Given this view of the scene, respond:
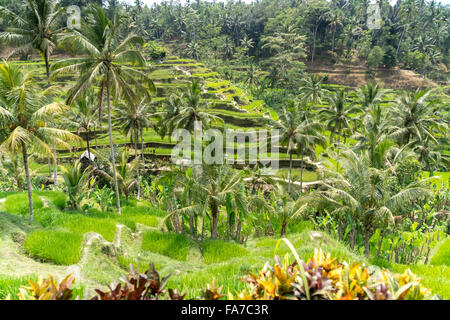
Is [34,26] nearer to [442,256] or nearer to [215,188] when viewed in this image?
[215,188]

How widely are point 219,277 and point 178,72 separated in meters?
46.7

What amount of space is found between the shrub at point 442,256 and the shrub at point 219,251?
9.95 m

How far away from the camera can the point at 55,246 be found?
7.35 m

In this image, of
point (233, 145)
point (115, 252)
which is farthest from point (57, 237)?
point (233, 145)

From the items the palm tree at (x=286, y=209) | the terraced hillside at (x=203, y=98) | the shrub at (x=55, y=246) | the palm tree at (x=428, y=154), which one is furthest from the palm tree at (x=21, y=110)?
the palm tree at (x=428, y=154)

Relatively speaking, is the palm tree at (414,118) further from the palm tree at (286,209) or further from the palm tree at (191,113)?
the palm tree at (191,113)

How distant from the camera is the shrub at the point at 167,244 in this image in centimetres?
998

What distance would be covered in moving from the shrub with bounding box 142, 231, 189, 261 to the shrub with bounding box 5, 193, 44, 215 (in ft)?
17.3

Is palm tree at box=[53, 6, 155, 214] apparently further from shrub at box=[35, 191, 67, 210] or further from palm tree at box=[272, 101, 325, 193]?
palm tree at box=[272, 101, 325, 193]

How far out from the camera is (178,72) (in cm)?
4750

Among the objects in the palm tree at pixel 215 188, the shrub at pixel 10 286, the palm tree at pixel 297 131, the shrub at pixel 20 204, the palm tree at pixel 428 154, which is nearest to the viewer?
the shrub at pixel 10 286

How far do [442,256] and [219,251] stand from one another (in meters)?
11.5
